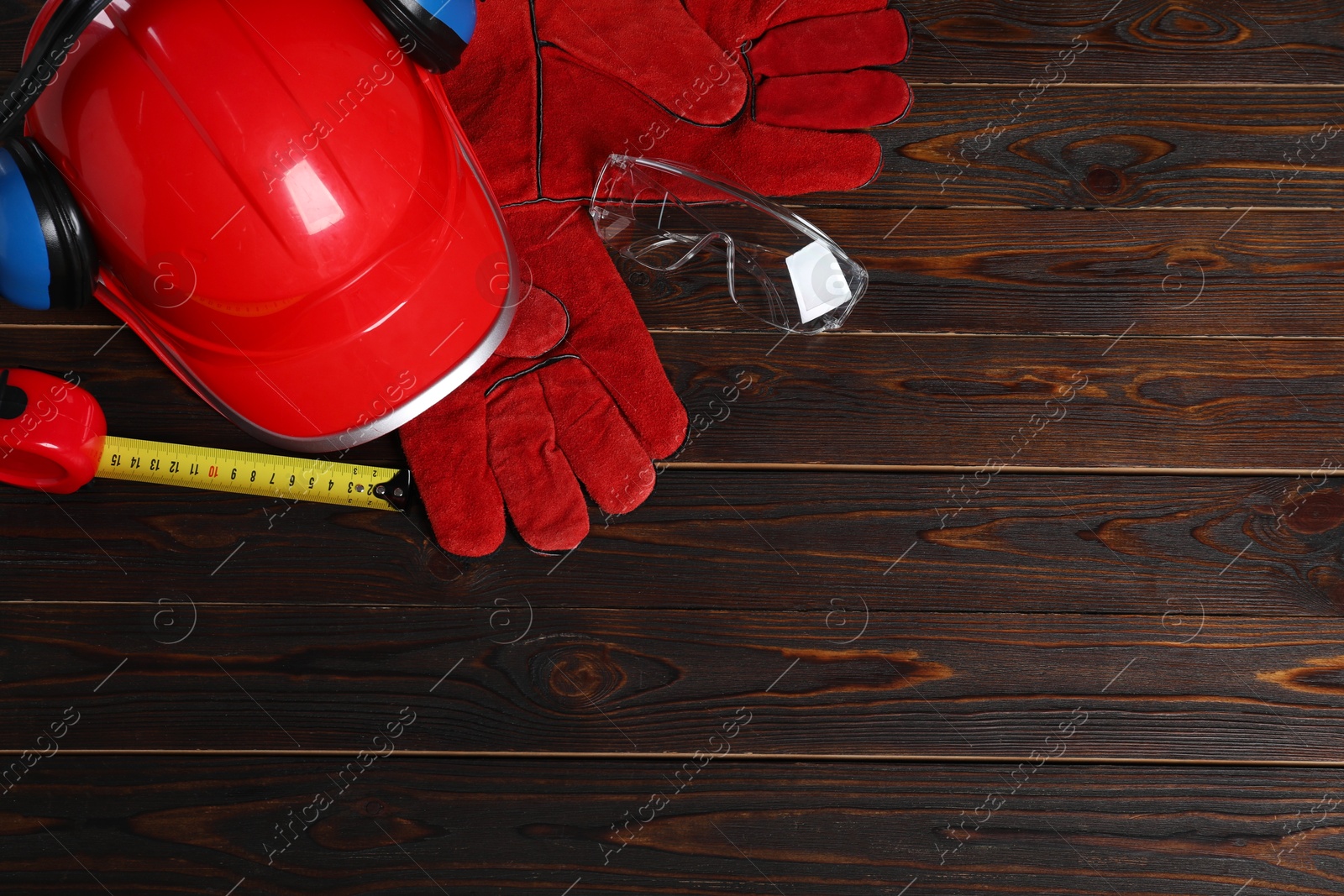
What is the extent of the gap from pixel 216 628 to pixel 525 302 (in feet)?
2.07

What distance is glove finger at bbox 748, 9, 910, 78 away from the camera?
138cm

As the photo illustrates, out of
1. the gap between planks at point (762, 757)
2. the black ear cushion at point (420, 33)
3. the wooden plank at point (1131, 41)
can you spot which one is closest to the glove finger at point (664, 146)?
the wooden plank at point (1131, 41)

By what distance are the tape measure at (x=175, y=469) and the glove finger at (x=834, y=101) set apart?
79cm

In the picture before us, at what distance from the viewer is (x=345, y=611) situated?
1248 millimetres

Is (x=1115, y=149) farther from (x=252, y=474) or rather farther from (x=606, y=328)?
(x=252, y=474)

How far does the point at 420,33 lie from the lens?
960 mm

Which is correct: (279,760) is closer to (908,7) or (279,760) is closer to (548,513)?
(548,513)

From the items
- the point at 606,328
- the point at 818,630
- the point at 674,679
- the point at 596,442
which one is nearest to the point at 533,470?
the point at 596,442

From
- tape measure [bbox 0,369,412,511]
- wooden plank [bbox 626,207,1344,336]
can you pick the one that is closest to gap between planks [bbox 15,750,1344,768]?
tape measure [bbox 0,369,412,511]

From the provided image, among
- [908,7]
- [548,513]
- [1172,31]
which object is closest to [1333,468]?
[1172,31]

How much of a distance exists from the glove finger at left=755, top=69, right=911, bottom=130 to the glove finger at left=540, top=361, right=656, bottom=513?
0.52 metres

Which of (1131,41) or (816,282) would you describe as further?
(1131,41)

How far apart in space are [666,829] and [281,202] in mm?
928

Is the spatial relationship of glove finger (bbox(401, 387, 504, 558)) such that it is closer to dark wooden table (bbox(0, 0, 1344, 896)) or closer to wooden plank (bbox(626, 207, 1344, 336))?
dark wooden table (bbox(0, 0, 1344, 896))
